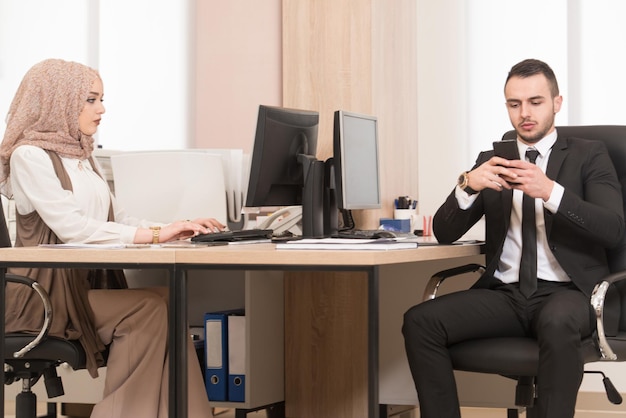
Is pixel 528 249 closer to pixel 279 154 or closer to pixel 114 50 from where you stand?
pixel 279 154

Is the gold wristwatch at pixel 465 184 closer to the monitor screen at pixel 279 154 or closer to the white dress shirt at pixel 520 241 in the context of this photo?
the white dress shirt at pixel 520 241

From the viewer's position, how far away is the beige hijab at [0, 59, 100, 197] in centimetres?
306

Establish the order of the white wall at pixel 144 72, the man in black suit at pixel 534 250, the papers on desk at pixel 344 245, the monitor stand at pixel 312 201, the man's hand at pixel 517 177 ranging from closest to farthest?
the papers on desk at pixel 344 245
the man in black suit at pixel 534 250
the man's hand at pixel 517 177
the monitor stand at pixel 312 201
the white wall at pixel 144 72

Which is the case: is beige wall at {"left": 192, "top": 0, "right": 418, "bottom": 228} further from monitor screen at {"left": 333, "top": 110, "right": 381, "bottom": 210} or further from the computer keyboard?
the computer keyboard

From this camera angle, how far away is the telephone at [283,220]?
361cm

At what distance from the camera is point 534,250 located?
9.53ft

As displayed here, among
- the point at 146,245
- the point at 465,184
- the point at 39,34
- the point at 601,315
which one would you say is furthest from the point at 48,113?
the point at 39,34

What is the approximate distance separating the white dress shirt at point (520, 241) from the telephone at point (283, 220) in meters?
0.82

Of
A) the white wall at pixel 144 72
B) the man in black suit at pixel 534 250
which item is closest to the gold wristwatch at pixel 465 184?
the man in black suit at pixel 534 250

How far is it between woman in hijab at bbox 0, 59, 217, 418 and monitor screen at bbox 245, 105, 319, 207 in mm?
234

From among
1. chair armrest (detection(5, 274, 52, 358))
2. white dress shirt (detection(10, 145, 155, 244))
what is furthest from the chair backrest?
chair armrest (detection(5, 274, 52, 358))

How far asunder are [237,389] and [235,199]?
77 centimetres

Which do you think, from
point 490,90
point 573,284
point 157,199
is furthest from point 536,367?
point 490,90

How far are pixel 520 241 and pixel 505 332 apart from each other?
0.32 m
